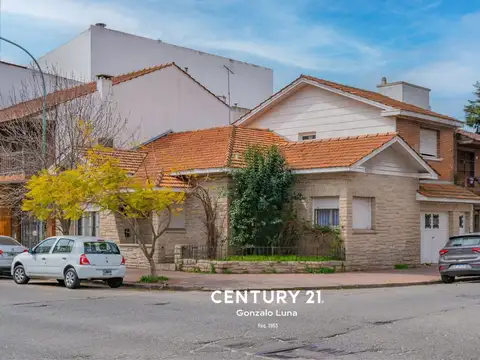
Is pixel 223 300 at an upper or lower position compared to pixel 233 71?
lower

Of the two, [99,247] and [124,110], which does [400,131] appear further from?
[99,247]

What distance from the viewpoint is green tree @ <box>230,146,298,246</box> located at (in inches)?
934

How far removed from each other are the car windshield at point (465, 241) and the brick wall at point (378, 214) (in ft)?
11.3

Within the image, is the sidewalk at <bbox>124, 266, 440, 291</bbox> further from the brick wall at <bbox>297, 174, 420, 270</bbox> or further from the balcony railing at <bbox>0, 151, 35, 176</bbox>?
the balcony railing at <bbox>0, 151, 35, 176</bbox>

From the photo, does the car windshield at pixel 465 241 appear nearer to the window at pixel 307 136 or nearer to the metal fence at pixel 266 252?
the metal fence at pixel 266 252

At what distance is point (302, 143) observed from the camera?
26.3 m

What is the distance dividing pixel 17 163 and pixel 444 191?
18.0 meters

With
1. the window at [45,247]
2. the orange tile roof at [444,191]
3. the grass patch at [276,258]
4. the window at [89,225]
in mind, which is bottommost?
the grass patch at [276,258]

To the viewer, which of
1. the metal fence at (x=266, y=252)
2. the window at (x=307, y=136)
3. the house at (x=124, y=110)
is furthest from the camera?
the window at (x=307, y=136)

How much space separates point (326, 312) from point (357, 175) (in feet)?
35.8

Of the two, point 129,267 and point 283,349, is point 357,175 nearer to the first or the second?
point 129,267

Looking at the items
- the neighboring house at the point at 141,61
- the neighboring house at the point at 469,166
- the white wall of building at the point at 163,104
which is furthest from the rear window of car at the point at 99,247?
the neighboring house at the point at 141,61

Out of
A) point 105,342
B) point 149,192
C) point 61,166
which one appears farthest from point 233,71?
point 105,342

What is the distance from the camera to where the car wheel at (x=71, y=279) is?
1830 cm
